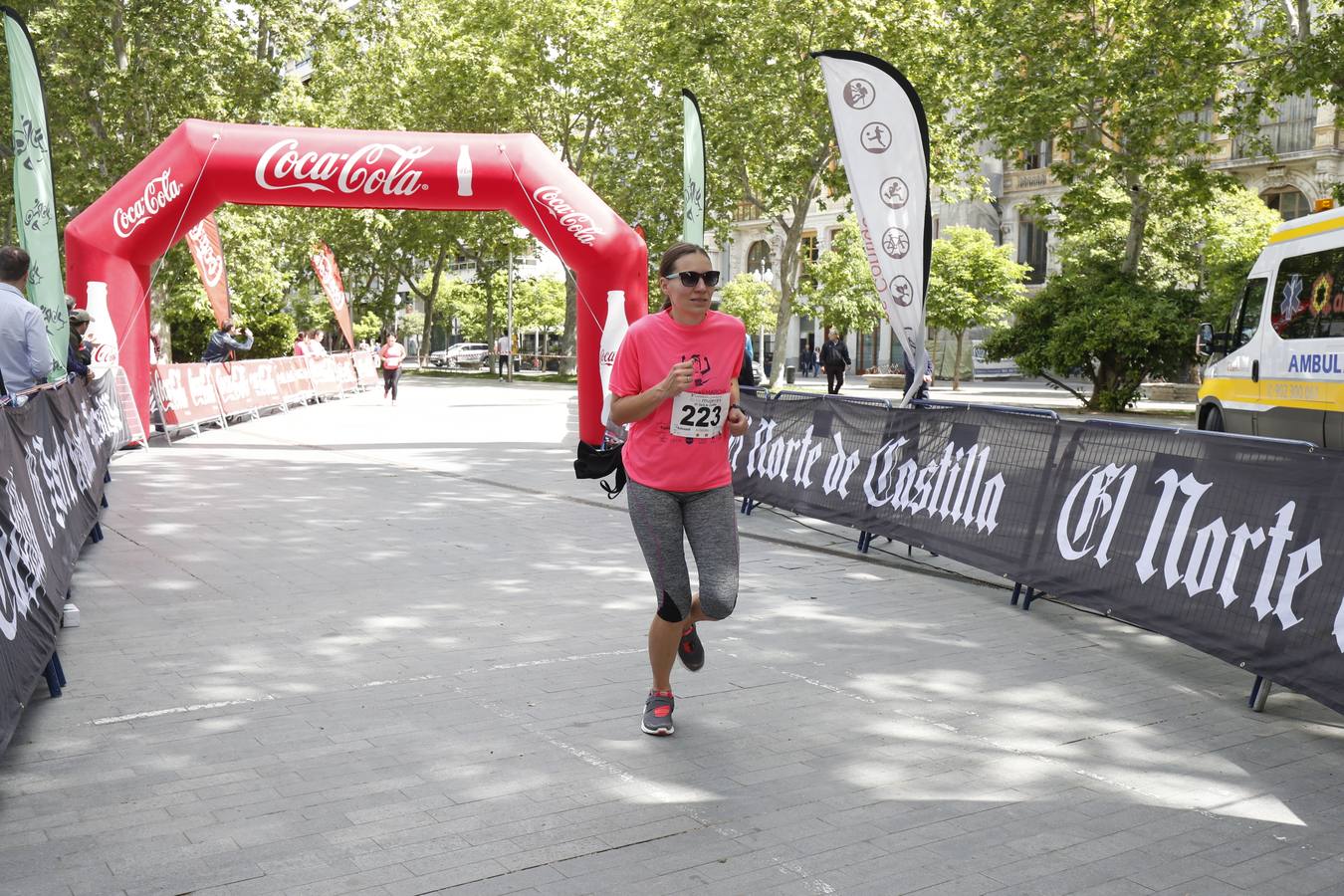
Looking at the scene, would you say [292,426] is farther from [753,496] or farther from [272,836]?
[272,836]

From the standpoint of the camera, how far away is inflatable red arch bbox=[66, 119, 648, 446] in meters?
15.0

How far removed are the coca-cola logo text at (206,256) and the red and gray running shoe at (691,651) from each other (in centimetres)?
1809

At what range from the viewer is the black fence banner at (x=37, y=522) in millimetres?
4934

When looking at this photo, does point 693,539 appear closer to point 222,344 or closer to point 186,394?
point 186,394

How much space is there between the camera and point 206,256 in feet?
72.6

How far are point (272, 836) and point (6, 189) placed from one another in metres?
35.4

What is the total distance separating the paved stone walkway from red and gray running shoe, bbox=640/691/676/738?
0.07 metres

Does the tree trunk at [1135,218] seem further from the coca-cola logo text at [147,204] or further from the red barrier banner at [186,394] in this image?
the coca-cola logo text at [147,204]

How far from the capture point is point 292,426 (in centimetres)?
2198

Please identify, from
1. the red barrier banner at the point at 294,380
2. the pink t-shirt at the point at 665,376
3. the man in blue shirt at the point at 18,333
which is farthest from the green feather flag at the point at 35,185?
the red barrier banner at the point at 294,380

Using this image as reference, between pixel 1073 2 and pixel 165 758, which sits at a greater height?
pixel 1073 2

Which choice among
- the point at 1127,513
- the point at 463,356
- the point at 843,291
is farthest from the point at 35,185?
the point at 463,356

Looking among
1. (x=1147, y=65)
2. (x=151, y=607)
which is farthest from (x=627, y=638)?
(x=1147, y=65)

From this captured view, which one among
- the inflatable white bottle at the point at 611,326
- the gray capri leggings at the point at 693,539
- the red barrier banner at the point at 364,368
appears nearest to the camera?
the gray capri leggings at the point at 693,539
